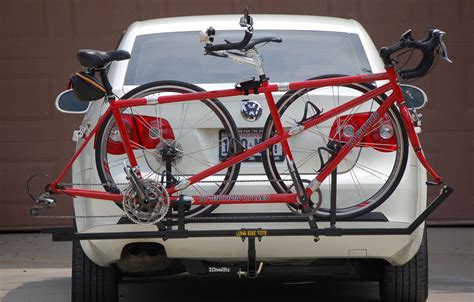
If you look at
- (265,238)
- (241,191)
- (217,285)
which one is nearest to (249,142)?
(241,191)

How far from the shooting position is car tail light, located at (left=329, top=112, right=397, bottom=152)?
587cm

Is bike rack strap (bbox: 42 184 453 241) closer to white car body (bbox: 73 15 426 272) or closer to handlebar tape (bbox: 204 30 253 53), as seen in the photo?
white car body (bbox: 73 15 426 272)

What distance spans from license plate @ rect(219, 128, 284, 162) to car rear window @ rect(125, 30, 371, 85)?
1.43 ft

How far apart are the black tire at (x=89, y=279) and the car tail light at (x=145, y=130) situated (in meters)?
0.89

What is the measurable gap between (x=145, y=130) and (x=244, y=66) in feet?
2.76

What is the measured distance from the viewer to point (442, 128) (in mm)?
10438

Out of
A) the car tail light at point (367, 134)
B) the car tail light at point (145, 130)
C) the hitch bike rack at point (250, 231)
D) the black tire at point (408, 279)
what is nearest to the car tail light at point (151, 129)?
the car tail light at point (145, 130)

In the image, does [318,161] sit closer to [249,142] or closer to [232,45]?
[249,142]

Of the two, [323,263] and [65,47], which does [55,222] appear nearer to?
[65,47]

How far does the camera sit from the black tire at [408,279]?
21.1 ft

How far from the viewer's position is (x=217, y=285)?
815cm

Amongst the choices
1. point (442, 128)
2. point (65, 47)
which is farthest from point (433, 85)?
point (65, 47)

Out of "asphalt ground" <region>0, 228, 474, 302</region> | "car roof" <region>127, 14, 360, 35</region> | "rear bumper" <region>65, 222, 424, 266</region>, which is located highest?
"car roof" <region>127, 14, 360, 35</region>

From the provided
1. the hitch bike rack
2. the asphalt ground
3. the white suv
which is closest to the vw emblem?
the white suv
